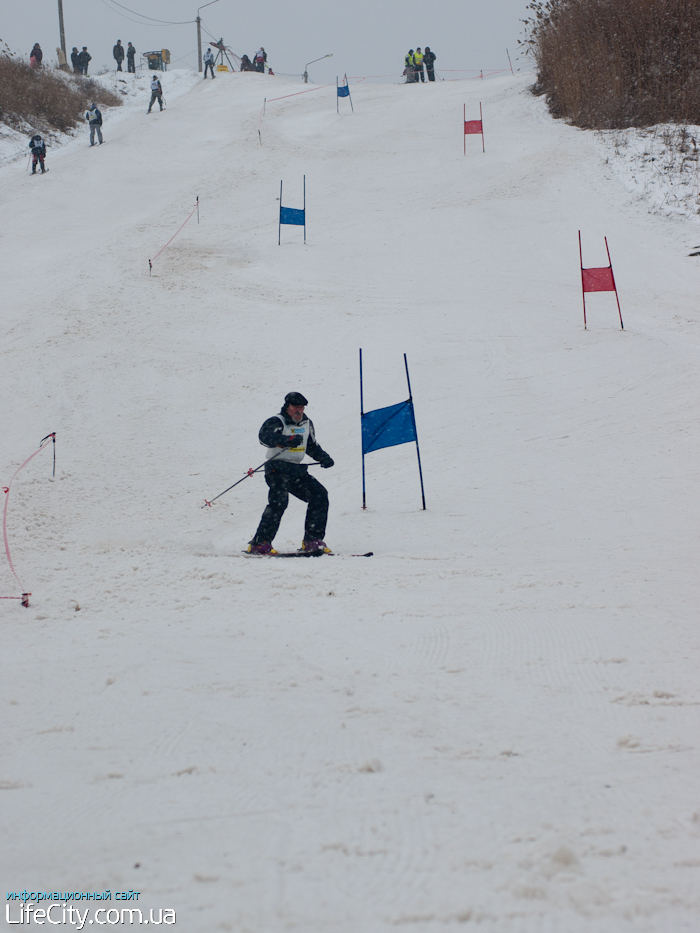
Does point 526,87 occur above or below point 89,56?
below

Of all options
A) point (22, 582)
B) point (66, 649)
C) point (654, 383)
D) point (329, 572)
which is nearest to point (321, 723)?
point (66, 649)

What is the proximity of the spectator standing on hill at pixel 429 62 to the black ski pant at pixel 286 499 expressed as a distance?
3514 cm

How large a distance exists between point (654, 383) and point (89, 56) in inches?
1513

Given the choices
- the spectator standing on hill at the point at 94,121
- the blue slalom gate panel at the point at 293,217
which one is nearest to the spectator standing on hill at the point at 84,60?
the spectator standing on hill at the point at 94,121

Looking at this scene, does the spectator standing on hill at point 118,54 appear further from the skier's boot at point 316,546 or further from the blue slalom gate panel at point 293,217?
the skier's boot at point 316,546

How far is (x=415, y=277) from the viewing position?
632 inches

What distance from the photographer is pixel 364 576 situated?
243 inches

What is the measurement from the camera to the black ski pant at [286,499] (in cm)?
713

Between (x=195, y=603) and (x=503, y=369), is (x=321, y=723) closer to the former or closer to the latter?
(x=195, y=603)

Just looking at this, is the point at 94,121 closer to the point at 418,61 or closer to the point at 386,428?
the point at 418,61

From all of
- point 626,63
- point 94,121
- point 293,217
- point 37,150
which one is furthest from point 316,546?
point 94,121

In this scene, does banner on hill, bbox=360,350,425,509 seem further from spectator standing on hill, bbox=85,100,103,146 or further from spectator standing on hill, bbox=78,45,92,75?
spectator standing on hill, bbox=78,45,92,75

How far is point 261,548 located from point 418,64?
35.8 meters

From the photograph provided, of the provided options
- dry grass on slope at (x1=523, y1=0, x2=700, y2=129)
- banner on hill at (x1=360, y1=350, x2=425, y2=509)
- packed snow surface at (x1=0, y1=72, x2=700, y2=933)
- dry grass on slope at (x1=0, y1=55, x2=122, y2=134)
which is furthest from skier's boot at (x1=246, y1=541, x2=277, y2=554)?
dry grass on slope at (x1=0, y1=55, x2=122, y2=134)
